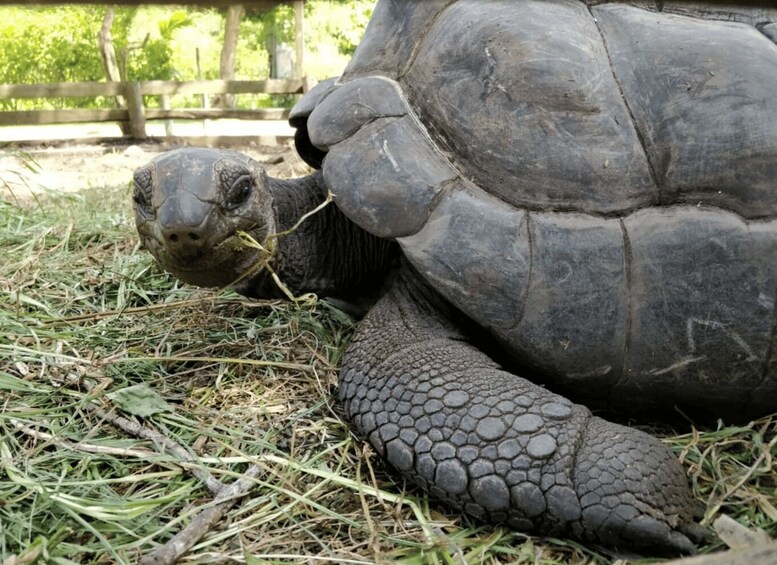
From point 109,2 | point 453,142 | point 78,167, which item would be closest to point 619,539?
point 453,142

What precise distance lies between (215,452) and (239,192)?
0.89 metres

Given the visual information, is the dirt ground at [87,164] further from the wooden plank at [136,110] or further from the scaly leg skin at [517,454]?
the scaly leg skin at [517,454]

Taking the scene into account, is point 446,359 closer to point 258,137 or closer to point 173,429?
point 173,429

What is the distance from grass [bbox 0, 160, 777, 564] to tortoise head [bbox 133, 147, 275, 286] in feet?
1.36

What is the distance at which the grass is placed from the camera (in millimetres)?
1914

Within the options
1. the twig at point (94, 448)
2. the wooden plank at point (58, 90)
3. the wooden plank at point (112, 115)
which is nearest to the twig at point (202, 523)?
the twig at point (94, 448)

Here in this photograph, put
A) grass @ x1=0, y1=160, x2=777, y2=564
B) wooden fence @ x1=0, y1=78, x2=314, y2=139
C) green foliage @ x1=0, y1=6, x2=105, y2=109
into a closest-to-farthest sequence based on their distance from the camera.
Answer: grass @ x1=0, y1=160, x2=777, y2=564 → wooden fence @ x1=0, y1=78, x2=314, y2=139 → green foliage @ x1=0, y1=6, x2=105, y2=109

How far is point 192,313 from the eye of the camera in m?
3.22

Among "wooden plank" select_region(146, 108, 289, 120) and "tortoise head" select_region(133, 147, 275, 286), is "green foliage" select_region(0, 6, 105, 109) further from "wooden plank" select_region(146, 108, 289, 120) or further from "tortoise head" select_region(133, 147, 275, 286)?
"tortoise head" select_region(133, 147, 275, 286)

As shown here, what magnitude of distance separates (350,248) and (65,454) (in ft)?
4.20

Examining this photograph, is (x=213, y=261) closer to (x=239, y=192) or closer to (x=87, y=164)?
Result: (x=239, y=192)

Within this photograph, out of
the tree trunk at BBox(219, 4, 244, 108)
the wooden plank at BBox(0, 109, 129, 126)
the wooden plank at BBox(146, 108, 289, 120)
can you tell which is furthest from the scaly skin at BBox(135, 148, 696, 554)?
the tree trunk at BBox(219, 4, 244, 108)

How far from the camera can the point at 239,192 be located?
2547mm

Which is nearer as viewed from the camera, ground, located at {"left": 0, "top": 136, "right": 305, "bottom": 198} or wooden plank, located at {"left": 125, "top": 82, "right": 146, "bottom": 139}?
ground, located at {"left": 0, "top": 136, "right": 305, "bottom": 198}
